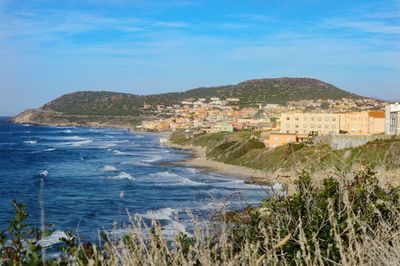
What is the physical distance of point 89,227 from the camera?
26.9m

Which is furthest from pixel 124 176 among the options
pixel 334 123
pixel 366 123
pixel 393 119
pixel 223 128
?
pixel 223 128

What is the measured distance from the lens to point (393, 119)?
58.1m

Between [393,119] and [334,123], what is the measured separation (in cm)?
1912

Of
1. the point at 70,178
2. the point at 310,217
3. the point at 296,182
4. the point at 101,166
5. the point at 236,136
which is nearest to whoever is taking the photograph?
the point at 310,217

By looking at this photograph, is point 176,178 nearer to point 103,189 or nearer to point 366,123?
point 103,189

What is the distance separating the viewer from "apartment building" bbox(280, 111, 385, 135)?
7325 cm

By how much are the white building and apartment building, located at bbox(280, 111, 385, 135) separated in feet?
41.2

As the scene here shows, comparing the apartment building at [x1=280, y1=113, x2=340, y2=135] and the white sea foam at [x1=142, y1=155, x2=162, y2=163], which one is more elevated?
the apartment building at [x1=280, y1=113, x2=340, y2=135]

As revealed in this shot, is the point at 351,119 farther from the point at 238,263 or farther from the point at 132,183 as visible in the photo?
the point at 238,263

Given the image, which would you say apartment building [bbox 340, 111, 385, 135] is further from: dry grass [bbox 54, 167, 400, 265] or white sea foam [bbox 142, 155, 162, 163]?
dry grass [bbox 54, 167, 400, 265]

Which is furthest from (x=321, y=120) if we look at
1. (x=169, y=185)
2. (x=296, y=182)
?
(x=296, y=182)

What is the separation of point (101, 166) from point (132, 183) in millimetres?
17769

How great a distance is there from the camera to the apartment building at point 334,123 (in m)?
73.2

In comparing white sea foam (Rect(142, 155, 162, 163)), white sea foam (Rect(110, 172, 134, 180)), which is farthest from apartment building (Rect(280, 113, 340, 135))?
white sea foam (Rect(110, 172, 134, 180))
